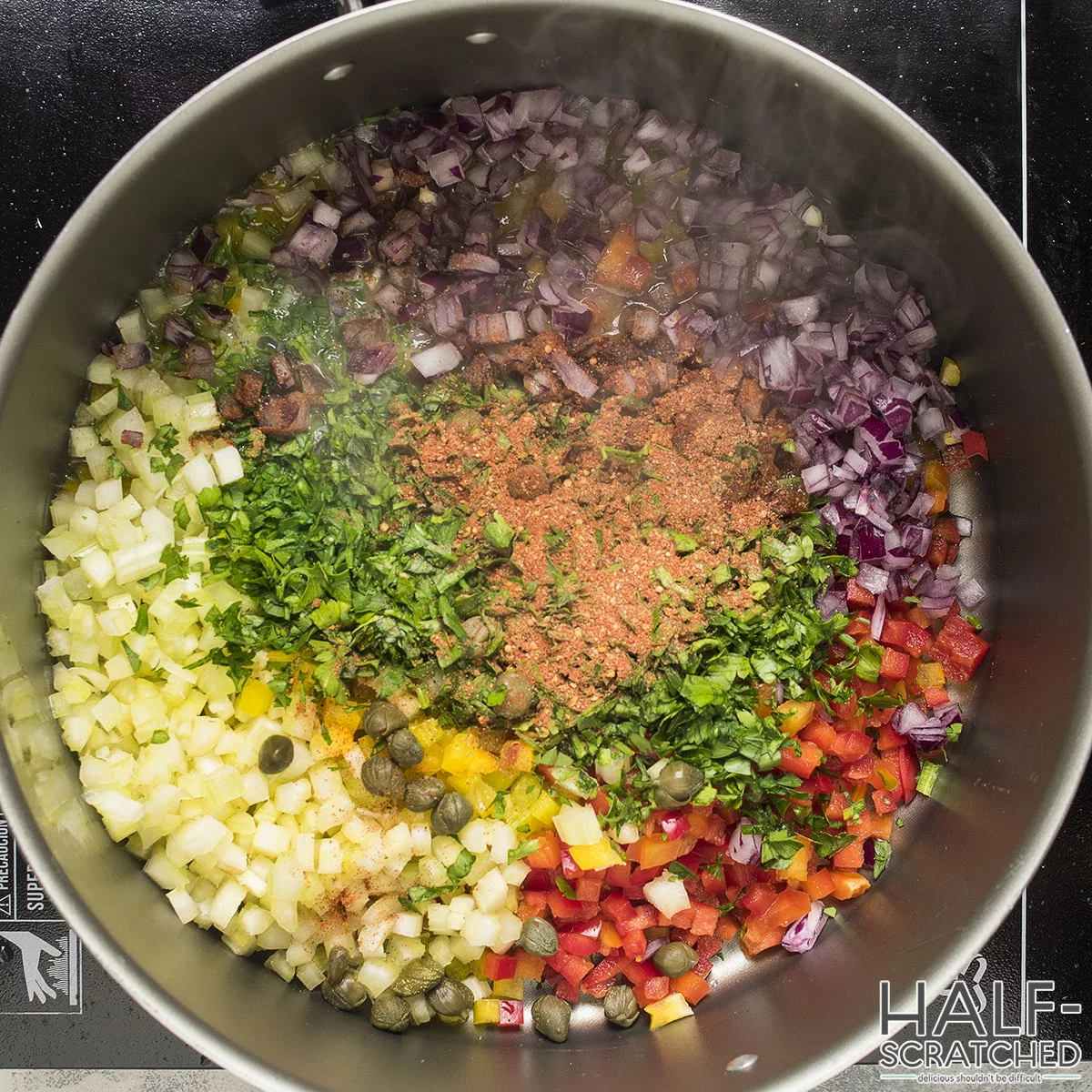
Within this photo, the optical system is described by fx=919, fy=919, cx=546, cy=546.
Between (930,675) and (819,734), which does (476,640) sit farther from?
(930,675)

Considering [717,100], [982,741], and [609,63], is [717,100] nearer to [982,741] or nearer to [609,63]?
[609,63]

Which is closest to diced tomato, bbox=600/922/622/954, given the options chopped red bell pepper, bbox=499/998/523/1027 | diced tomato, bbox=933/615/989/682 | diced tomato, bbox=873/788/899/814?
chopped red bell pepper, bbox=499/998/523/1027

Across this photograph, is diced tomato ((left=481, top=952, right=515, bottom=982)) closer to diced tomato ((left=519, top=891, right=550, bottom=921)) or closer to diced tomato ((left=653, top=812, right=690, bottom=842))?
diced tomato ((left=519, top=891, right=550, bottom=921))

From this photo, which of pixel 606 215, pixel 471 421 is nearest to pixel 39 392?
pixel 471 421

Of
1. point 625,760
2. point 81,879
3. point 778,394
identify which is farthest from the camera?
point 778,394

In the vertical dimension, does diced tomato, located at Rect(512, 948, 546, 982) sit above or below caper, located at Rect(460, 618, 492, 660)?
below

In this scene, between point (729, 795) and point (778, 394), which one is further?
point (778, 394)

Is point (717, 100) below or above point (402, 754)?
above
